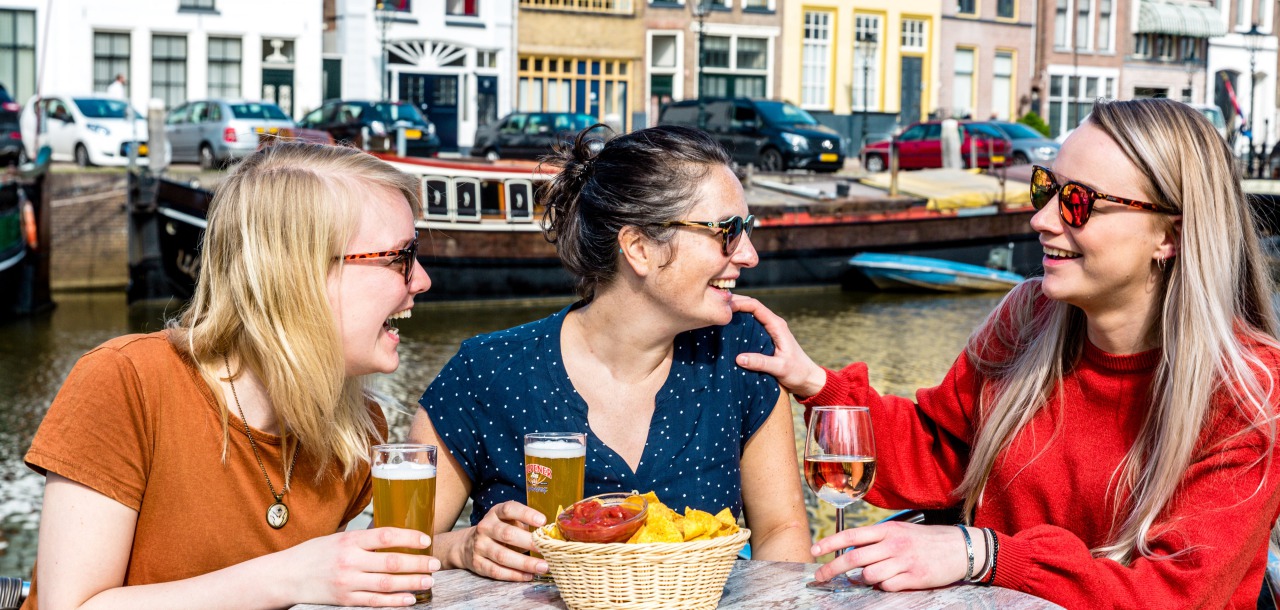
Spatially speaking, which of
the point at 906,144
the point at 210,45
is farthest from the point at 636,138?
the point at 210,45

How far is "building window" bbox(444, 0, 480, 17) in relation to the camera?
27156 millimetres

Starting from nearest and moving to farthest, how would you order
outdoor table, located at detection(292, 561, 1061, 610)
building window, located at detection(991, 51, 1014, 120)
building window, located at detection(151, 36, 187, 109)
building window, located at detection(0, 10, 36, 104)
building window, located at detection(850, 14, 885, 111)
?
outdoor table, located at detection(292, 561, 1061, 610)
building window, located at detection(0, 10, 36, 104)
building window, located at detection(151, 36, 187, 109)
building window, located at detection(850, 14, 885, 111)
building window, located at detection(991, 51, 1014, 120)

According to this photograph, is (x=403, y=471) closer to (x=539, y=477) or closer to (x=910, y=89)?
(x=539, y=477)

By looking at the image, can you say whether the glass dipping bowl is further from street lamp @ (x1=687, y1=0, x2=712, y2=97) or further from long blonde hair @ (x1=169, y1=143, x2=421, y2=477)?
street lamp @ (x1=687, y1=0, x2=712, y2=97)

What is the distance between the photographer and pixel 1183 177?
2.18 metres

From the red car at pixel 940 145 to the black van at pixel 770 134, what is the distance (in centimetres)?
166

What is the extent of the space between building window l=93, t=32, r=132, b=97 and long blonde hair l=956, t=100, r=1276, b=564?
23.1 m

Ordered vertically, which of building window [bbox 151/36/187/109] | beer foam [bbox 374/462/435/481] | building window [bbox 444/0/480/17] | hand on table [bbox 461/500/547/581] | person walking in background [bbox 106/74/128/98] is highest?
building window [bbox 444/0/480/17]

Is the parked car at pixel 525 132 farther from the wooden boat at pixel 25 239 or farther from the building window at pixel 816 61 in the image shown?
the building window at pixel 816 61

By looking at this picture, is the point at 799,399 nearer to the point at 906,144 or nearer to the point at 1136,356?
the point at 1136,356

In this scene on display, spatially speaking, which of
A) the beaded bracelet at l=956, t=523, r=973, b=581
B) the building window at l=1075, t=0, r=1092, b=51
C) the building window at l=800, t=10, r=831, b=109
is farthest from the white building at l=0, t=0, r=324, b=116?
the beaded bracelet at l=956, t=523, r=973, b=581

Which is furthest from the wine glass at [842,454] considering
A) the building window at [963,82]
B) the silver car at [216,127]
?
the building window at [963,82]

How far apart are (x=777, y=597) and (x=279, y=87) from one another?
24.2 metres

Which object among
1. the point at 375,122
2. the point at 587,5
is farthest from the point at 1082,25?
the point at 375,122
